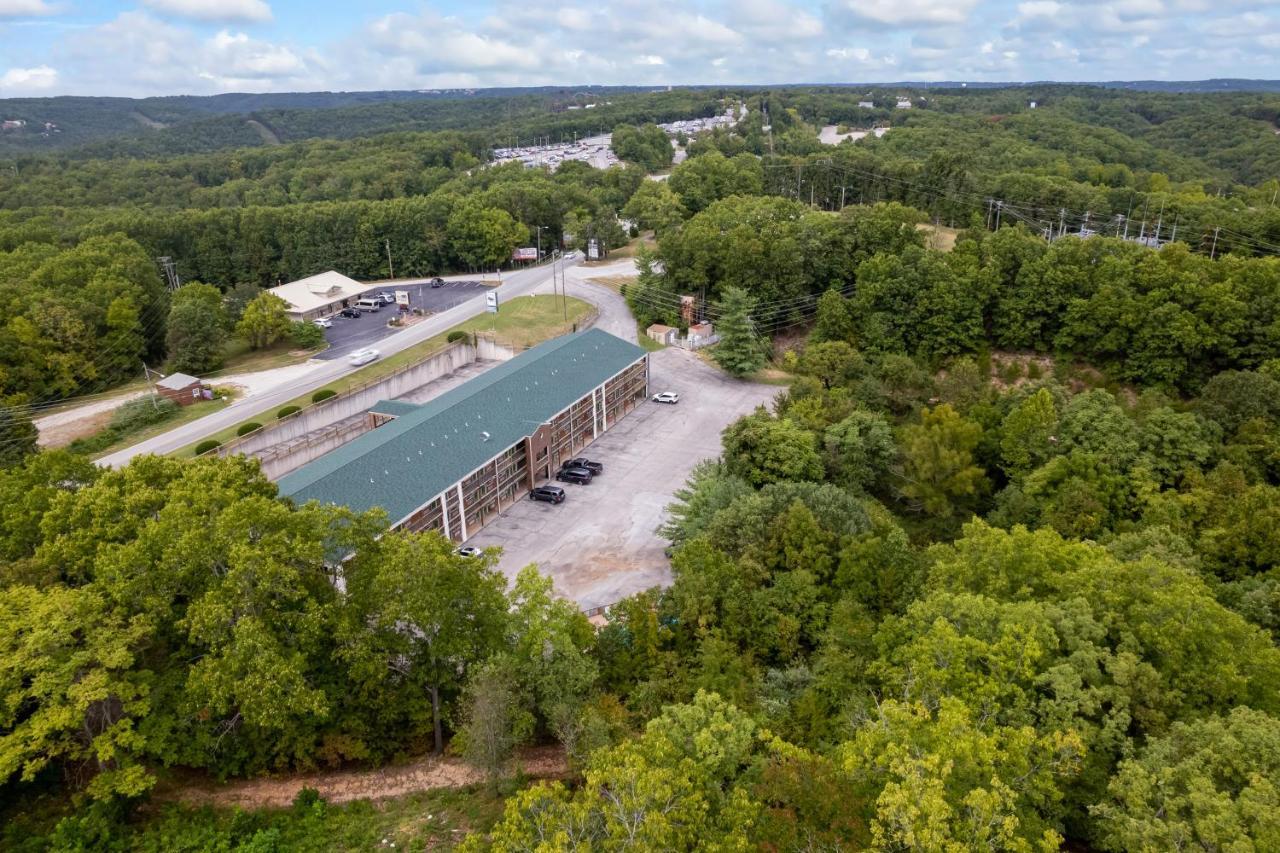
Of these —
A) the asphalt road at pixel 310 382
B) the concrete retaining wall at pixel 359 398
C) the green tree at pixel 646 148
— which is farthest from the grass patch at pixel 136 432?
the green tree at pixel 646 148

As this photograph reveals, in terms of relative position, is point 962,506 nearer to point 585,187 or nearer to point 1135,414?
point 1135,414

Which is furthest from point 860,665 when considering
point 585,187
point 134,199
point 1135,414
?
point 134,199

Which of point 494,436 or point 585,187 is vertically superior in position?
point 585,187

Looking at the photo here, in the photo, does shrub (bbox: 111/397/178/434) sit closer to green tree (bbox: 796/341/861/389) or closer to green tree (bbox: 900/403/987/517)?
green tree (bbox: 796/341/861/389)

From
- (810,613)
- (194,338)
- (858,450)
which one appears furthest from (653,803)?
(194,338)

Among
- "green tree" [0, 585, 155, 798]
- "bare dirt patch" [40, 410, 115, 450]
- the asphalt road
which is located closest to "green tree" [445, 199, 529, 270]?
the asphalt road

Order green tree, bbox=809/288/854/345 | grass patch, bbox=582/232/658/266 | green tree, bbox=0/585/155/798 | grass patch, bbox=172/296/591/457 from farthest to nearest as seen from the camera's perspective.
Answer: grass patch, bbox=582/232/658/266, green tree, bbox=809/288/854/345, grass patch, bbox=172/296/591/457, green tree, bbox=0/585/155/798
